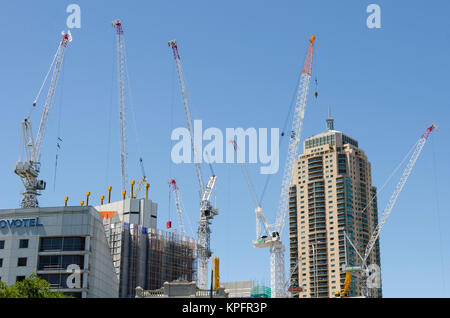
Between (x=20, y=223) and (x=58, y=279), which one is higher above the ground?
(x=20, y=223)

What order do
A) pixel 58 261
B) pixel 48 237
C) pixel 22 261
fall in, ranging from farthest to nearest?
pixel 48 237
pixel 58 261
pixel 22 261

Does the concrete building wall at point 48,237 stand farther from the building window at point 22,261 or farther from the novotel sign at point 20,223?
the building window at point 22,261

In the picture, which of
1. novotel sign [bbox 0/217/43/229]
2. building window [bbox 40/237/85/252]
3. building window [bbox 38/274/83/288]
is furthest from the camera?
novotel sign [bbox 0/217/43/229]

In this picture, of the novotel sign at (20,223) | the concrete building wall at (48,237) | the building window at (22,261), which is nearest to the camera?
the concrete building wall at (48,237)

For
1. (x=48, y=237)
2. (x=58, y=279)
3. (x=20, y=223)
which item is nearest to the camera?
(x=58, y=279)

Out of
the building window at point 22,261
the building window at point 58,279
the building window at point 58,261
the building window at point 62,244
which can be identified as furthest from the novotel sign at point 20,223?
the building window at point 58,279

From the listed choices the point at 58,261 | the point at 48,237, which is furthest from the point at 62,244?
the point at 58,261

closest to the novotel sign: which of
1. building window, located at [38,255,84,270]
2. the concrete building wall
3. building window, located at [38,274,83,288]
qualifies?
the concrete building wall

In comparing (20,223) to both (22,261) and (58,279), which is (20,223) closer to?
(22,261)

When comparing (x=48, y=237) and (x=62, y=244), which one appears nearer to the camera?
(x=62, y=244)

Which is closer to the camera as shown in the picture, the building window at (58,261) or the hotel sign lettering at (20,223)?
the building window at (58,261)

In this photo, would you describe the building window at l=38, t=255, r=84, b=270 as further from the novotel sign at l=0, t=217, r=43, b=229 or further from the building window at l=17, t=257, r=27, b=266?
the novotel sign at l=0, t=217, r=43, b=229
